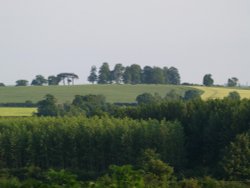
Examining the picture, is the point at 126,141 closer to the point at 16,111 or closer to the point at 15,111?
the point at 16,111

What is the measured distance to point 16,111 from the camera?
136m

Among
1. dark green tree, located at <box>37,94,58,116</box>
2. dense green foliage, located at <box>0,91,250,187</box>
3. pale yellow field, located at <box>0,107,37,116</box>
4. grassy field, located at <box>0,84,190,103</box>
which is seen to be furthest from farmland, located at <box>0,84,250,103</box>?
dense green foliage, located at <box>0,91,250,187</box>

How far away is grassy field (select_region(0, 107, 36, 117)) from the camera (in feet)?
427

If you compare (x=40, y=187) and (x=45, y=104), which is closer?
(x=40, y=187)

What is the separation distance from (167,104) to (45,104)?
4888 centimetres

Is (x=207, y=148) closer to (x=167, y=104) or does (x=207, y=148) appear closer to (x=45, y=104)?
(x=167, y=104)

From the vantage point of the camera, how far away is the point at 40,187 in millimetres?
32094

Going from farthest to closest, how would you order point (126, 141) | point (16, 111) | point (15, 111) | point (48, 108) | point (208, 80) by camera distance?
point (208, 80), point (15, 111), point (16, 111), point (48, 108), point (126, 141)

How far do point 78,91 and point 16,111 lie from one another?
108 feet

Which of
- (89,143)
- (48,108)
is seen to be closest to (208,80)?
(48,108)

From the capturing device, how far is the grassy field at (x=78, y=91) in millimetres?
156087

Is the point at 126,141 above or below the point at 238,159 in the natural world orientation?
above

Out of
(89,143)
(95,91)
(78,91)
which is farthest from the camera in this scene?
(78,91)

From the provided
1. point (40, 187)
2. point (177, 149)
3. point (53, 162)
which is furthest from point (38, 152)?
point (40, 187)
